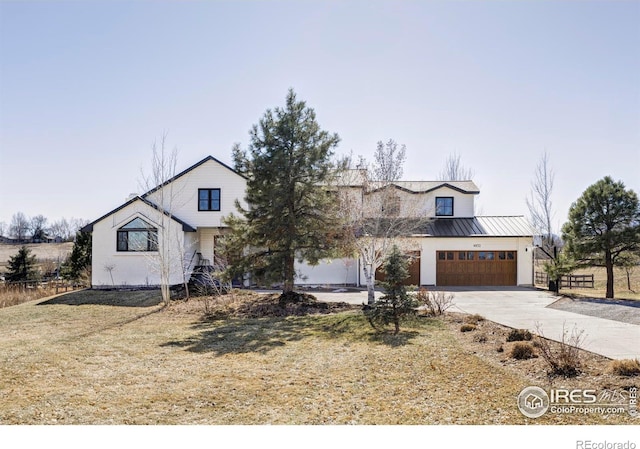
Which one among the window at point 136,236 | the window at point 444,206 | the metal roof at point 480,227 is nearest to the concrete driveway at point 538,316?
the metal roof at point 480,227

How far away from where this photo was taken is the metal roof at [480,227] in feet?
72.3

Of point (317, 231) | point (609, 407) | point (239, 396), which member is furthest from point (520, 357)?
point (317, 231)

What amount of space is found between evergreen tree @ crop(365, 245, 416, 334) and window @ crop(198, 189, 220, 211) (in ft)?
42.0

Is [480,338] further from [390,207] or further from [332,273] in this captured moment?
[332,273]

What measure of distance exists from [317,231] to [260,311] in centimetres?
335

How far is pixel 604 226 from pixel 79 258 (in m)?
25.3

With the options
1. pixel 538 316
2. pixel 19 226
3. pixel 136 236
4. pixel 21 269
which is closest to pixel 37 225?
pixel 19 226

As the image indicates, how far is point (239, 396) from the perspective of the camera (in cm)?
574

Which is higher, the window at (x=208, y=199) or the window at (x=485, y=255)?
the window at (x=208, y=199)

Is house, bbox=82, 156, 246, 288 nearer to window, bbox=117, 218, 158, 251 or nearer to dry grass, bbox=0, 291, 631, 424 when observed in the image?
window, bbox=117, 218, 158, 251

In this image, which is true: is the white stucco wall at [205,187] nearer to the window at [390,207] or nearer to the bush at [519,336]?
the window at [390,207]

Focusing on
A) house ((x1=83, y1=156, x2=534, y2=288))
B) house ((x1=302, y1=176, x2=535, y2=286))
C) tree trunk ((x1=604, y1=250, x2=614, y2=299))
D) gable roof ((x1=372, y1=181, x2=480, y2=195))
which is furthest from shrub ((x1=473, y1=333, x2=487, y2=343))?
gable roof ((x1=372, y1=181, x2=480, y2=195))

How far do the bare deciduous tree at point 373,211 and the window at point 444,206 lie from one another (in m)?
9.88

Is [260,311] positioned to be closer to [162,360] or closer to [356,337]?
[356,337]
